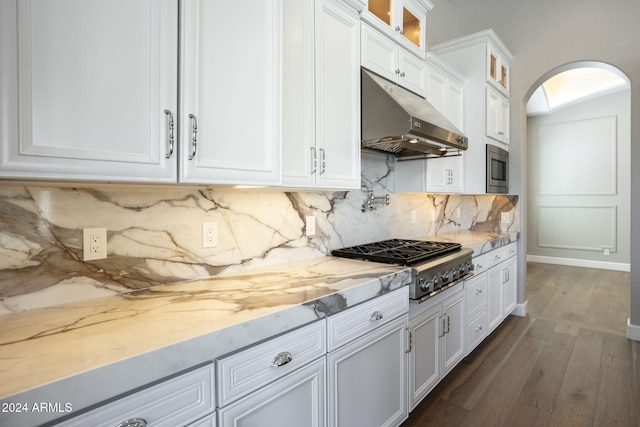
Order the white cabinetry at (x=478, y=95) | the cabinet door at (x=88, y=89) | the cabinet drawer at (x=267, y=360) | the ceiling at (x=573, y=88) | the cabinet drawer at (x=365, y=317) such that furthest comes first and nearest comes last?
1. the ceiling at (x=573, y=88)
2. the white cabinetry at (x=478, y=95)
3. the cabinet drawer at (x=365, y=317)
4. the cabinet drawer at (x=267, y=360)
5. the cabinet door at (x=88, y=89)

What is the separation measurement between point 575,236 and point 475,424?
598cm

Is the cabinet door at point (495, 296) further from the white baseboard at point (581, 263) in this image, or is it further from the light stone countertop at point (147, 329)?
the white baseboard at point (581, 263)

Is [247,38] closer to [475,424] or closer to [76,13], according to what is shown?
[76,13]

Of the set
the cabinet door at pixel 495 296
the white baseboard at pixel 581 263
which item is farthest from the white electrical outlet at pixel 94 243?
the white baseboard at pixel 581 263

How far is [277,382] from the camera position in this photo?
117cm

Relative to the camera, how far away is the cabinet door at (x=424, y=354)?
6.36ft

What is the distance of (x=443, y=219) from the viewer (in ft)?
12.5

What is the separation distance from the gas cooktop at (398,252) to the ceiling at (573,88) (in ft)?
14.5

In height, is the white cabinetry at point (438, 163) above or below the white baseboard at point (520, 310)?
above

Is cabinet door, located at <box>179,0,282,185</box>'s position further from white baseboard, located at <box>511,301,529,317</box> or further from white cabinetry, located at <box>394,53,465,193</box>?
white baseboard, located at <box>511,301,529,317</box>

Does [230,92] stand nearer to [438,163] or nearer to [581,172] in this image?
[438,163]

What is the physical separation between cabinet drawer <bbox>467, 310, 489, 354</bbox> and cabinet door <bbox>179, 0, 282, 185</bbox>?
6.87ft

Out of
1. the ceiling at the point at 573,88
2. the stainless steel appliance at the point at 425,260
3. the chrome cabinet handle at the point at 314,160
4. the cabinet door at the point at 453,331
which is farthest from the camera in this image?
the ceiling at the point at 573,88

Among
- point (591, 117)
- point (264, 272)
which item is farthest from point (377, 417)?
point (591, 117)
